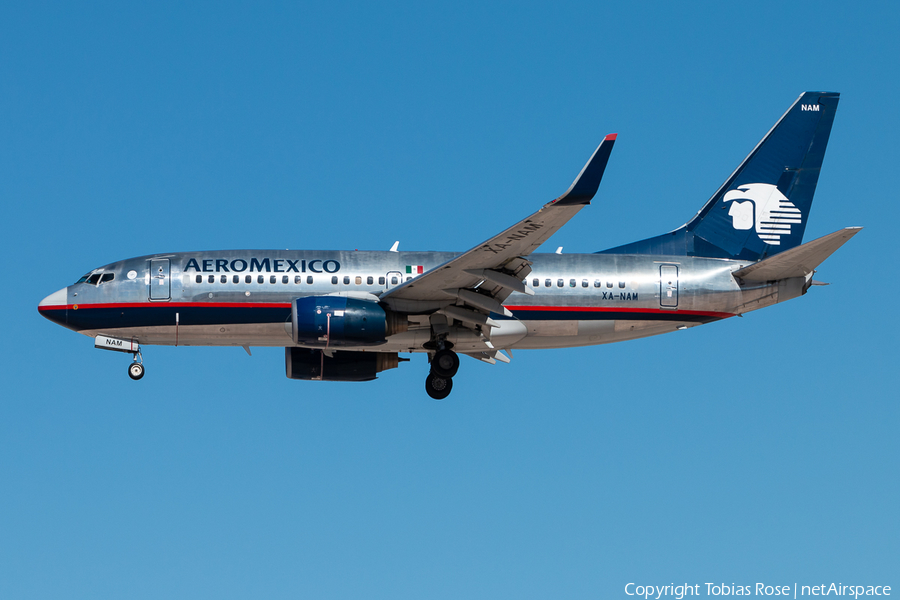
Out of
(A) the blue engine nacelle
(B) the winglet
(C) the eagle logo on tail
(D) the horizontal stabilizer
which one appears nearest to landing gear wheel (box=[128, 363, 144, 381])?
(A) the blue engine nacelle

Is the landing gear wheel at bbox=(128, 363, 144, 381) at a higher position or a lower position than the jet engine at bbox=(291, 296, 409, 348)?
lower

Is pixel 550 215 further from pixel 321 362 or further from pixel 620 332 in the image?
pixel 321 362

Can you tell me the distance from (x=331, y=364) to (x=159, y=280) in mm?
5924

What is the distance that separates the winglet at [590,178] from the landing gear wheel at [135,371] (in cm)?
1508

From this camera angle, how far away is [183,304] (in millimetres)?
33656

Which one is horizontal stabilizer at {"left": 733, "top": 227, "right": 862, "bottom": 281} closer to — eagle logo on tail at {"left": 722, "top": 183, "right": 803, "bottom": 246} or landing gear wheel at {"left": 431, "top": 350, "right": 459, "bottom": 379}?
eagle logo on tail at {"left": 722, "top": 183, "right": 803, "bottom": 246}

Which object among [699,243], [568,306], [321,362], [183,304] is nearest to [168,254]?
[183,304]

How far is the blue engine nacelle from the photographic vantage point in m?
31.3

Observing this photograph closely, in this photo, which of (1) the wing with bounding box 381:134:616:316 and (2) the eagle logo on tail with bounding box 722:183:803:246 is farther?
(2) the eagle logo on tail with bounding box 722:183:803:246

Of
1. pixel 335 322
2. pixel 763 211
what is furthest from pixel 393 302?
pixel 763 211

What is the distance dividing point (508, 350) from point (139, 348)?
1134cm

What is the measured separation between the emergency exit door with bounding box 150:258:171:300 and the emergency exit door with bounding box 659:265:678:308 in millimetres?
14962

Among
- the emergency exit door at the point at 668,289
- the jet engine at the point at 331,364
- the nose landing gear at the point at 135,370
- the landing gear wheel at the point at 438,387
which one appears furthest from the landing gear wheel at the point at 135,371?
the emergency exit door at the point at 668,289

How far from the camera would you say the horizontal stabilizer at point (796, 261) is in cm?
3125
